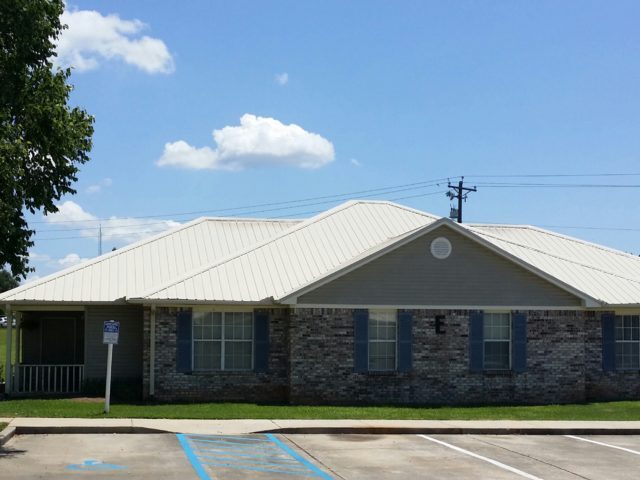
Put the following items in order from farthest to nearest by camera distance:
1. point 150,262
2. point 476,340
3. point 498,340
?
point 150,262, point 498,340, point 476,340

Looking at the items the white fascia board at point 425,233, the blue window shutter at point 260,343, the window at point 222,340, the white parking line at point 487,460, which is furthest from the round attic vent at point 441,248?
the white parking line at point 487,460

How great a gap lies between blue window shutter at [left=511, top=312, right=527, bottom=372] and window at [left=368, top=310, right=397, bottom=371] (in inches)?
132

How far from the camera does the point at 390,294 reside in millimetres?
24281

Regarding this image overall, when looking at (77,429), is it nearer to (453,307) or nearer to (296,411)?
(296,411)

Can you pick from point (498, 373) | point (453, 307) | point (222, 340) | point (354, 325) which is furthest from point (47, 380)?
point (498, 373)

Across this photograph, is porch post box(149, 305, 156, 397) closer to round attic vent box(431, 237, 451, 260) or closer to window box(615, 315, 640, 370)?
round attic vent box(431, 237, 451, 260)

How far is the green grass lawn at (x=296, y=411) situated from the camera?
67.4 feet

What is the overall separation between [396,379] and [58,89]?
12.3 metres

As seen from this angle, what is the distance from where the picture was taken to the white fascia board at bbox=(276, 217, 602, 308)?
23.5 metres

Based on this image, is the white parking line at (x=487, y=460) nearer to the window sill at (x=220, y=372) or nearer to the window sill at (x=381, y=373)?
the window sill at (x=381, y=373)

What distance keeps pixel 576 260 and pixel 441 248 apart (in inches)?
286

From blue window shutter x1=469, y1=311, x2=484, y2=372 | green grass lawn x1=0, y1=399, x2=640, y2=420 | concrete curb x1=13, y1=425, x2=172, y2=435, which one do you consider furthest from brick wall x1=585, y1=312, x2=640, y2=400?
concrete curb x1=13, y1=425, x2=172, y2=435

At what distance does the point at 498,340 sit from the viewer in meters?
25.1

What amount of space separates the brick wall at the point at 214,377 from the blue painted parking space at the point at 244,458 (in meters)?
5.79
